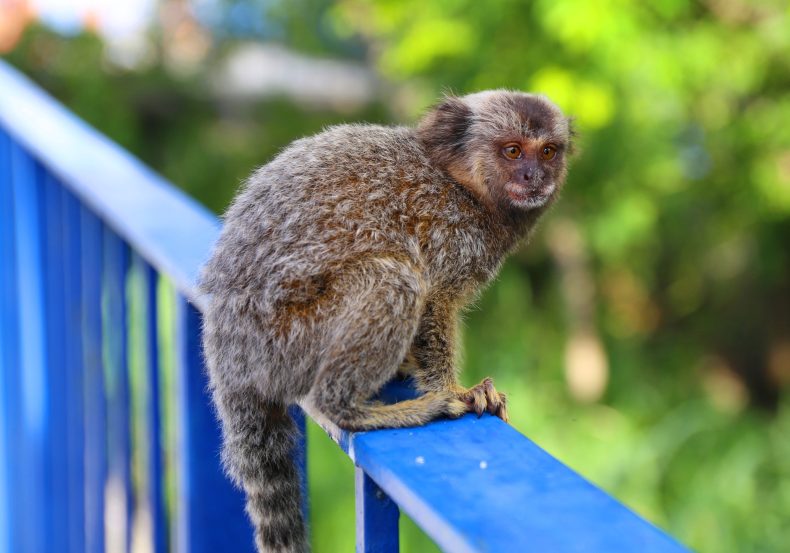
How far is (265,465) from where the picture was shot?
1860 mm

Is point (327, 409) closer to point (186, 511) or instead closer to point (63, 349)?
point (186, 511)

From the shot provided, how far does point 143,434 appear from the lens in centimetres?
242

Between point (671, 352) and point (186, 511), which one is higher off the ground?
point (186, 511)

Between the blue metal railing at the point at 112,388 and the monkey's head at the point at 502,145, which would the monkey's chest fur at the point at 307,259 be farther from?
the monkey's head at the point at 502,145

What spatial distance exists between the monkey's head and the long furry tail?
3.03 feet

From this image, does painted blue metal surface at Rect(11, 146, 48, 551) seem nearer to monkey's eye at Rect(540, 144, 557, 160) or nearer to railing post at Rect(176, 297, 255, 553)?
railing post at Rect(176, 297, 255, 553)

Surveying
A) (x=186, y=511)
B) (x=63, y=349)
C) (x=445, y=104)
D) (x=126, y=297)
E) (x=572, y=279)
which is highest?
(x=445, y=104)

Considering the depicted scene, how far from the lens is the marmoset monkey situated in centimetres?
185

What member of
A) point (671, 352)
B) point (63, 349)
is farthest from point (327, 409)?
point (671, 352)

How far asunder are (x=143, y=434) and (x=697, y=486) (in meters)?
3.54

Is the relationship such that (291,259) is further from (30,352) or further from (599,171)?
(599,171)

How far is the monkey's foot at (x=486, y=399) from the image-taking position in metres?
1.86

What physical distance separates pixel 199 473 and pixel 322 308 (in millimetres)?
480

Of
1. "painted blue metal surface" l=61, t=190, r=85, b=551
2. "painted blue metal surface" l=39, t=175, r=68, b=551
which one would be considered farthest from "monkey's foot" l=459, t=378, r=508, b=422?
"painted blue metal surface" l=39, t=175, r=68, b=551
